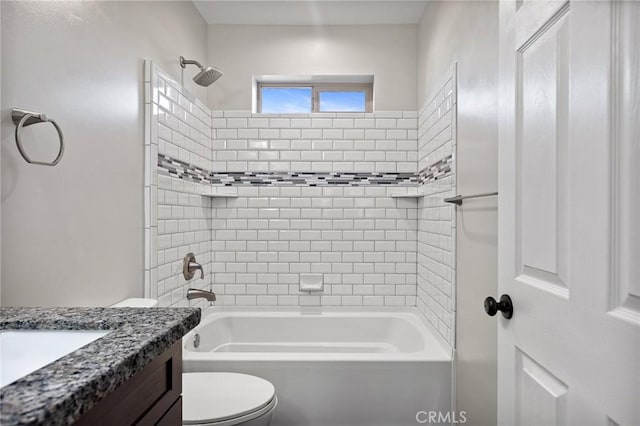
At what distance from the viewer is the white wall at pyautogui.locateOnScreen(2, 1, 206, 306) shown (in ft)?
3.91

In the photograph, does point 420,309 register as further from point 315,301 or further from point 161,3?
point 161,3

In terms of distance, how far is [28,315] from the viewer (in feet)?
2.90

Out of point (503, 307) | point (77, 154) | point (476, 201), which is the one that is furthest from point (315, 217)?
point (503, 307)

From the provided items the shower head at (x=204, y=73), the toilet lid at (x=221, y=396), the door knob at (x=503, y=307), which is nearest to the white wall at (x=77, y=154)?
the shower head at (x=204, y=73)

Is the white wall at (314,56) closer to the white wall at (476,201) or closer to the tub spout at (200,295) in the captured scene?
the white wall at (476,201)

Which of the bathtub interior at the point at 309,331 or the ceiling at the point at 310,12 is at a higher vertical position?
the ceiling at the point at 310,12

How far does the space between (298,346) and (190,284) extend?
3.04 ft

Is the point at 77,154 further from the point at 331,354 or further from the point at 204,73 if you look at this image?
the point at 331,354

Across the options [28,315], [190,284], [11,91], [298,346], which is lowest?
[298,346]

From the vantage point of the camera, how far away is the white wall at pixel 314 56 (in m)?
2.98

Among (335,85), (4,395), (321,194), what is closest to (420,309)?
(321,194)

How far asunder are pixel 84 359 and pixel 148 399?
0.20 meters

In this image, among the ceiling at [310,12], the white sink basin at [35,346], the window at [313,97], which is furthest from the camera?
the window at [313,97]

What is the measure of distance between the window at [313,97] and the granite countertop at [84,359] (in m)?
2.48
